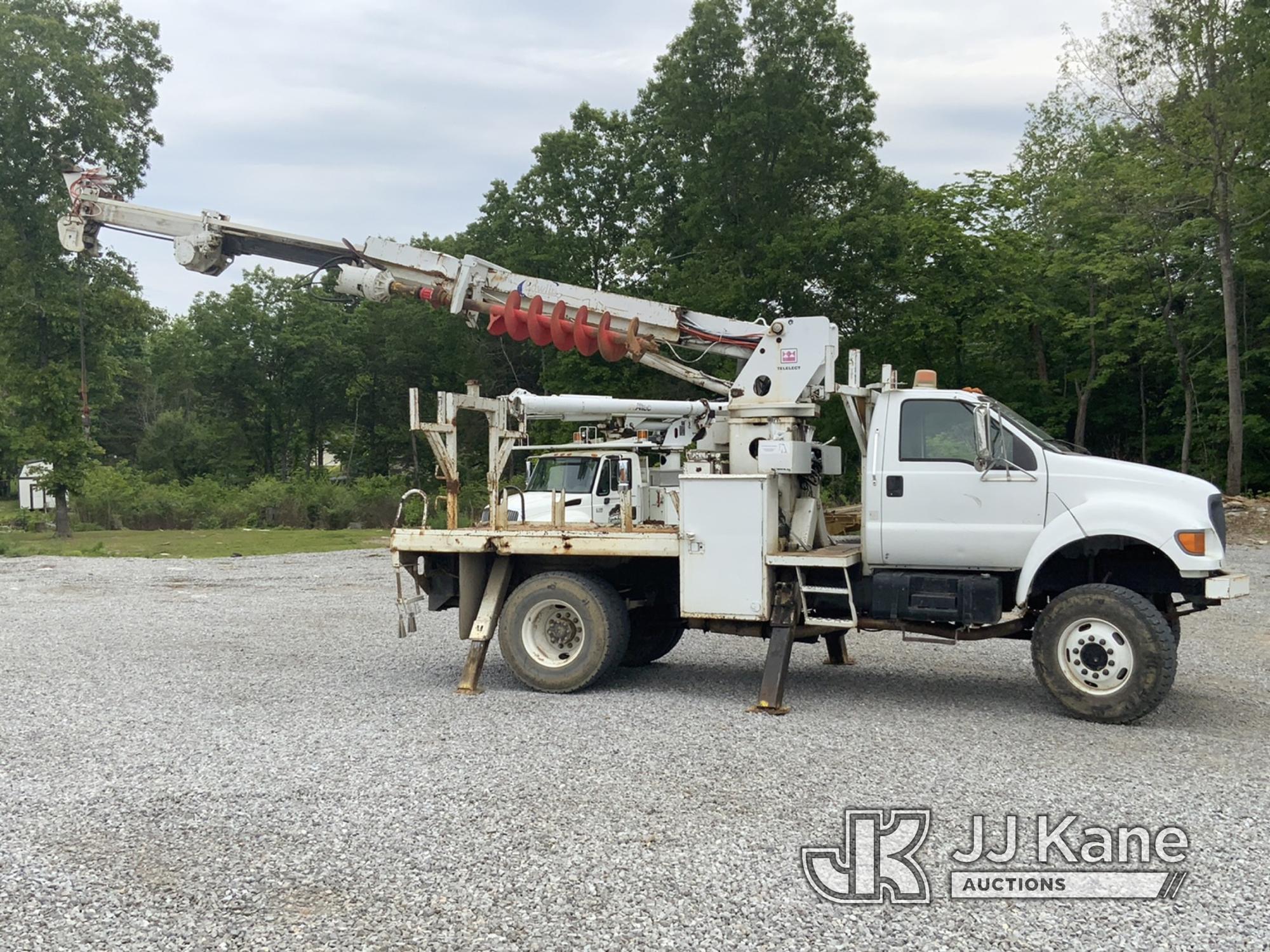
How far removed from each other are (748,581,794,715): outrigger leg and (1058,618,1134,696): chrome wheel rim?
6.56ft

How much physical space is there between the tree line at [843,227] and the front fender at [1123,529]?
1871cm

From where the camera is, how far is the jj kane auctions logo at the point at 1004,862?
15.6 feet

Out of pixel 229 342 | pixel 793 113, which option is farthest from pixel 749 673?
pixel 229 342

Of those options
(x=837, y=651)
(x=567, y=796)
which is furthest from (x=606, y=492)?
(x=567, y=796)

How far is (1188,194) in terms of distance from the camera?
2658 cm

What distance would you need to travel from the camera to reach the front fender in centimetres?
766

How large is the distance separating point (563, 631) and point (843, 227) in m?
24.4

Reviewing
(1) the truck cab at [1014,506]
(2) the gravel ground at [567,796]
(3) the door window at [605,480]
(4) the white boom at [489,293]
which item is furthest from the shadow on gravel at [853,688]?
(3) the door window at [605,480]

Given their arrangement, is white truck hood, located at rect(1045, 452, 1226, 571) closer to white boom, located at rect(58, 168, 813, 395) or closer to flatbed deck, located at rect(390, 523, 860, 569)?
flatbed deck, located at rect(390, 523, 860, 569)

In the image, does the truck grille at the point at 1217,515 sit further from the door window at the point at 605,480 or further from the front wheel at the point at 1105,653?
the door window at the point at 605,480

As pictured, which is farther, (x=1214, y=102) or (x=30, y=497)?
(x=30, y=497)

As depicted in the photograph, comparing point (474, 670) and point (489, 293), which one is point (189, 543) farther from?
point (474, 670)

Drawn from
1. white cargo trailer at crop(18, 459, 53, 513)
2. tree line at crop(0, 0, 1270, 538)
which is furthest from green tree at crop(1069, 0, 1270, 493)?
white cargo trailer at crop(18, 459, 53, 513)

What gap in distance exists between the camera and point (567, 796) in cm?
611
